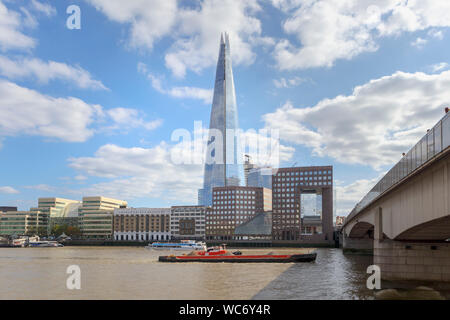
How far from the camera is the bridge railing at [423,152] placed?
20891 millimetres

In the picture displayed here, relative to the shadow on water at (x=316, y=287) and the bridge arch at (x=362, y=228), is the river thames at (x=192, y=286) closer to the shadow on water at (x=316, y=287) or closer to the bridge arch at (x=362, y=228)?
the shadow on water at (x=316, y=287)

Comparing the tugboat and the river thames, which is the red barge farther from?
the river thames

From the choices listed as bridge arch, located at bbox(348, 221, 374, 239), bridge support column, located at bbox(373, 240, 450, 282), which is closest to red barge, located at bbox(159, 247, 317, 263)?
bridge arch, located at bbox(348, 221, 374, 239)

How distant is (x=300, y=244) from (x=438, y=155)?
470 feet

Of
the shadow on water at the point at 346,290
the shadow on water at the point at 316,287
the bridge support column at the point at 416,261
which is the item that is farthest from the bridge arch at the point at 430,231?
the shadow on water at the point at 316,287

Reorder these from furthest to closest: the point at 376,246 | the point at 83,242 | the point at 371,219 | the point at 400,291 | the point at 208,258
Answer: the point at 83,242 < the point at 208,258 < the point at 371,219 < the point at 376,246 < the point at 400,291

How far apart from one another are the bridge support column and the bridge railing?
18.1ft

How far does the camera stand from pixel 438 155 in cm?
2144

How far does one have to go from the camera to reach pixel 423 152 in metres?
24.3

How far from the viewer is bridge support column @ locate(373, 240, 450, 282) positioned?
115 feet

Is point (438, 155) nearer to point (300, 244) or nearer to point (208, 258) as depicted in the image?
point (208, 258)

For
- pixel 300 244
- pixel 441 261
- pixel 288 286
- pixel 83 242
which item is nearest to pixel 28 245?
pixel 83 242

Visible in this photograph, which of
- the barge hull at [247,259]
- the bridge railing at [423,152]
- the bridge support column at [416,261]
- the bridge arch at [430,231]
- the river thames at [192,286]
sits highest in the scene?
the bridge railing at [423,152]

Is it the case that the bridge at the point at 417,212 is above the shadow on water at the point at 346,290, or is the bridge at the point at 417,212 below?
above
